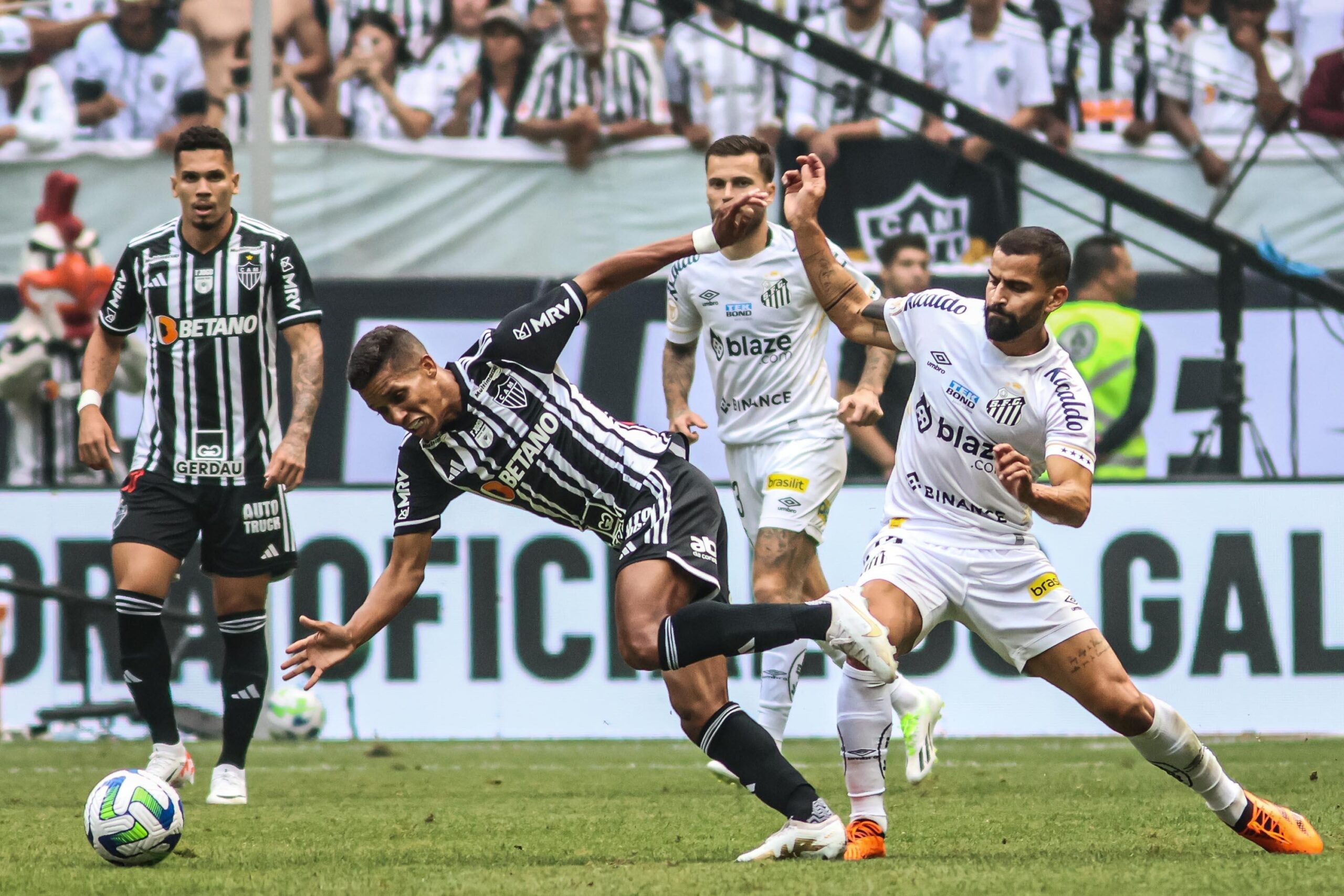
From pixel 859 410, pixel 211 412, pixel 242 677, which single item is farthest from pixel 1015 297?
pixel 242 677

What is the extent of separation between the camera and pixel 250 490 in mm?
7066

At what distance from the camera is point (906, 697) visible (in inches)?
242

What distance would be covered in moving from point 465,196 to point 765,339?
4515mm

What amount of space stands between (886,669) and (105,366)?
12.5 feet

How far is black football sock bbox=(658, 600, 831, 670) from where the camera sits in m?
4.74

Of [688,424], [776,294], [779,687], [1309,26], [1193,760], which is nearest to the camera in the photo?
[1193,760]

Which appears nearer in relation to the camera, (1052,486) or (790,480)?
(1052,486)

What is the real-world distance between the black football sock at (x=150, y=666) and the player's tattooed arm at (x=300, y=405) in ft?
2.33

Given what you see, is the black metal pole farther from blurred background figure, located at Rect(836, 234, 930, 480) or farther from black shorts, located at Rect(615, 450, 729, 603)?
black shorts, located at Rect(615, 450, 729, 603)

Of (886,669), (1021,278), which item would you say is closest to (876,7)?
(1021,278)

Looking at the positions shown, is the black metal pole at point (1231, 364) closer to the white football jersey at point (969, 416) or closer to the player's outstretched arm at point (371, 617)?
the white football jersey at point (969, 416)

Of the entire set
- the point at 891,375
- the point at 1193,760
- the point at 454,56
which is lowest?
the point at 1193,760

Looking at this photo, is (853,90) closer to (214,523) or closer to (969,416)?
(214,523)

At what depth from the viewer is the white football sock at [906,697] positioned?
611 cm
